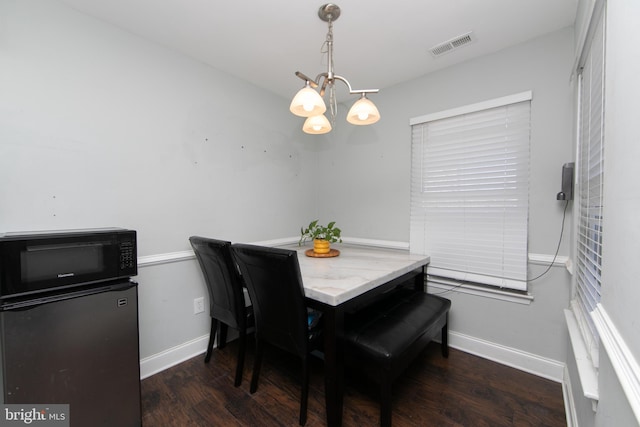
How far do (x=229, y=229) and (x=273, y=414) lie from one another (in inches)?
58.2

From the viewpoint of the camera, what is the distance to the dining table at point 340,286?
140 centimetres

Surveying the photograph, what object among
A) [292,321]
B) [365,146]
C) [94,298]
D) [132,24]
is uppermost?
[132,24]

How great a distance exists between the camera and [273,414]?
1546 millimetres

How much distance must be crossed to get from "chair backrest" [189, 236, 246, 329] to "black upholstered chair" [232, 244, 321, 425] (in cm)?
14

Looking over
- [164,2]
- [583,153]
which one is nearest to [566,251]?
[583,153]

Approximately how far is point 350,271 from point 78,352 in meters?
1.52

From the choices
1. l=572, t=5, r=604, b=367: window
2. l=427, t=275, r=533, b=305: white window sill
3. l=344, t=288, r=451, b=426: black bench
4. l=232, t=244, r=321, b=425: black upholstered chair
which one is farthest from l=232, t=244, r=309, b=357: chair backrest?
l=427, t=275, r=533, b=305: white window sill

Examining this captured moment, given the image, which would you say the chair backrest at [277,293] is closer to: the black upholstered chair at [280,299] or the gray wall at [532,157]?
the black upholstered chair at [280,299]

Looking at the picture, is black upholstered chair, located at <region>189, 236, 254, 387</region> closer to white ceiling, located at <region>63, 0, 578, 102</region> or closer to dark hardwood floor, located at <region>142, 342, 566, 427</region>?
dark hardwood floor, located at <region>142, 342, 566, 427</region>

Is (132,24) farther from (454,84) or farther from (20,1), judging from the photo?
(454,84)

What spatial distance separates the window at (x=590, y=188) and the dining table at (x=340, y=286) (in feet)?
3.16

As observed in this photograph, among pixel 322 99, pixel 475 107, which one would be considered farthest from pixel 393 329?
pixel 475 107

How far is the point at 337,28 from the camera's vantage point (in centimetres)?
177

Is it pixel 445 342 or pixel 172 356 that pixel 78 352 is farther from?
pixel 445 342
